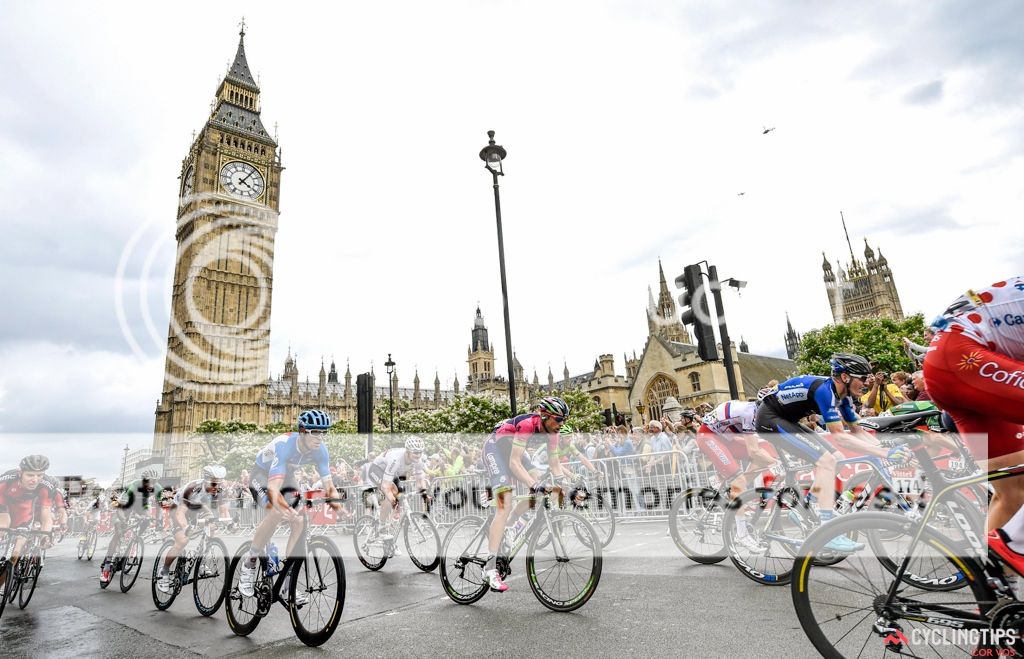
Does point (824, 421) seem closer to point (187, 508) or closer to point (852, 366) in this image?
point (852, 366)

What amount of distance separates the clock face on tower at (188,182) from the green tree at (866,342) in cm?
8627

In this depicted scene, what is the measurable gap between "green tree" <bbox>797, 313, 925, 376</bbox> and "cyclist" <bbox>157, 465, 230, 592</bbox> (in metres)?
40.9

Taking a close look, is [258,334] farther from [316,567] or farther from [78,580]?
[316,567]

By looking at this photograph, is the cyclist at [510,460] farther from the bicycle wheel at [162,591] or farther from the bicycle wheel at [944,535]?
the bicycle wheel at [162,591]

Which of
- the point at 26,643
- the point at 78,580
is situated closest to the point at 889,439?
the point at 26,643

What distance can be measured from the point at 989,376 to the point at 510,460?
3479 mm

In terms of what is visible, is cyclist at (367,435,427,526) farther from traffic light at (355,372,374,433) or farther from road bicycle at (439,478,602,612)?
traffic light at (355,372,374,433)

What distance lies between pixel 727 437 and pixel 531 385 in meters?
121

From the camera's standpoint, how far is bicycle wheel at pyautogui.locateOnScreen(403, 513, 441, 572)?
7.23 meters

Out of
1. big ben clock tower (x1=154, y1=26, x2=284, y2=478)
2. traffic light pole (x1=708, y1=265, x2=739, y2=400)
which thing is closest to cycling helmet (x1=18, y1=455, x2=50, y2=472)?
traffic light pole (x1=708, y1=265, x2=739, y2=400)

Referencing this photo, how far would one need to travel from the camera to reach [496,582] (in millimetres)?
4918

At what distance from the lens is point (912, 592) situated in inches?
104

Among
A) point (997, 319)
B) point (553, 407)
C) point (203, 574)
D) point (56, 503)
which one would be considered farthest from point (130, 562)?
point (997, 319)

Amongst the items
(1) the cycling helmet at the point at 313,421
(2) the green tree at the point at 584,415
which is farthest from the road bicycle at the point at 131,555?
(2) the green tree at the point at 584,415
